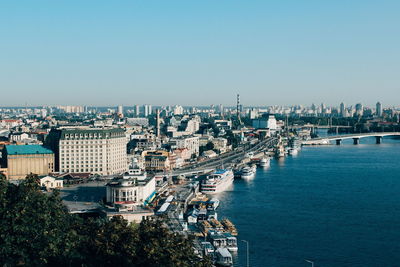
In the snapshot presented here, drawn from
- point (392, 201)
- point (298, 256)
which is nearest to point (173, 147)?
point (392, 201)

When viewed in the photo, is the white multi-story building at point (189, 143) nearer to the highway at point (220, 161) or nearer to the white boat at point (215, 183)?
the highway at point (220, 161)

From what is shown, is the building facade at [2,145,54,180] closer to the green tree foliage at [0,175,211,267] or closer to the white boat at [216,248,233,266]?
the white boat at [216,248,233,266]

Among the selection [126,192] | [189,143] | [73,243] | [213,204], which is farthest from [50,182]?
[189,143]

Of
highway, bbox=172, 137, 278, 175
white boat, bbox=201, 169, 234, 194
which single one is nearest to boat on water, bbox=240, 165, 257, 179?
highway, bbox=172, 137, 278, 175

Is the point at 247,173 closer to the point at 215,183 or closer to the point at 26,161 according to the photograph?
the point at 215,183

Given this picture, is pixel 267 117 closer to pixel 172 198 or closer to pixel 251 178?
pixel 251 178
